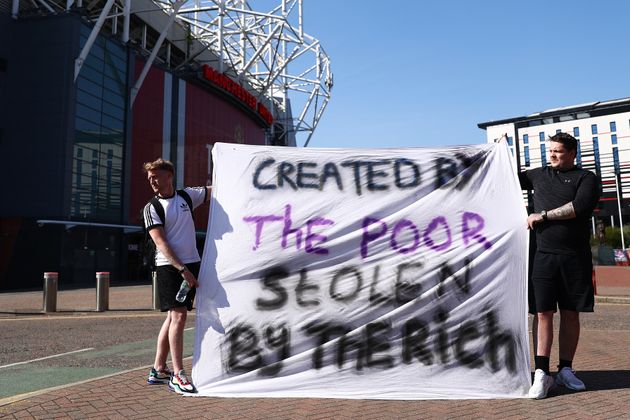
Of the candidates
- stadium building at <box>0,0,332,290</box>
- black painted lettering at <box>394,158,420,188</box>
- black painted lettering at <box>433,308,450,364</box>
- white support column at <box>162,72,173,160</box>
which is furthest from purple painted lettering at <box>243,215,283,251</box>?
white support column at <box>162,72,173,160</box>

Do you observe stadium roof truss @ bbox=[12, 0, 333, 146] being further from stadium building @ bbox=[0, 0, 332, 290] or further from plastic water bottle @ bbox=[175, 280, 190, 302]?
plastic water bottle @ bbox=[175, 280, 190, 302]

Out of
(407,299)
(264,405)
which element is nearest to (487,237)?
(407,299)

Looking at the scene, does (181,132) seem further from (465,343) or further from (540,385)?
(540,385)

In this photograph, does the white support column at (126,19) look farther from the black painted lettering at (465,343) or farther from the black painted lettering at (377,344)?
the black painted lettering at (465,343)

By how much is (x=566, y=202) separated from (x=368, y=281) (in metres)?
1.61

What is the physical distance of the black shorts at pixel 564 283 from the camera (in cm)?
406

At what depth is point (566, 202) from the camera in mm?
4129

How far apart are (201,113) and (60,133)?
41.2ft

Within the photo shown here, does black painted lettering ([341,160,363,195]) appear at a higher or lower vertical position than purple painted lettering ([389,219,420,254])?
higher

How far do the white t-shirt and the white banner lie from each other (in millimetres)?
163

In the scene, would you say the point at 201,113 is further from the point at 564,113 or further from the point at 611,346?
the point at 564,113

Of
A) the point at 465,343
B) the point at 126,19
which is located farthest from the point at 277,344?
the point at 126,19

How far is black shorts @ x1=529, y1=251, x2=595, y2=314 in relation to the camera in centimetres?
406

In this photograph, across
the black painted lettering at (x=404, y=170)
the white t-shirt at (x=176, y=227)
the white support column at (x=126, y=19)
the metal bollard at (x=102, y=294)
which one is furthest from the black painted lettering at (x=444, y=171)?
the white support column at (x=126, y=19)
